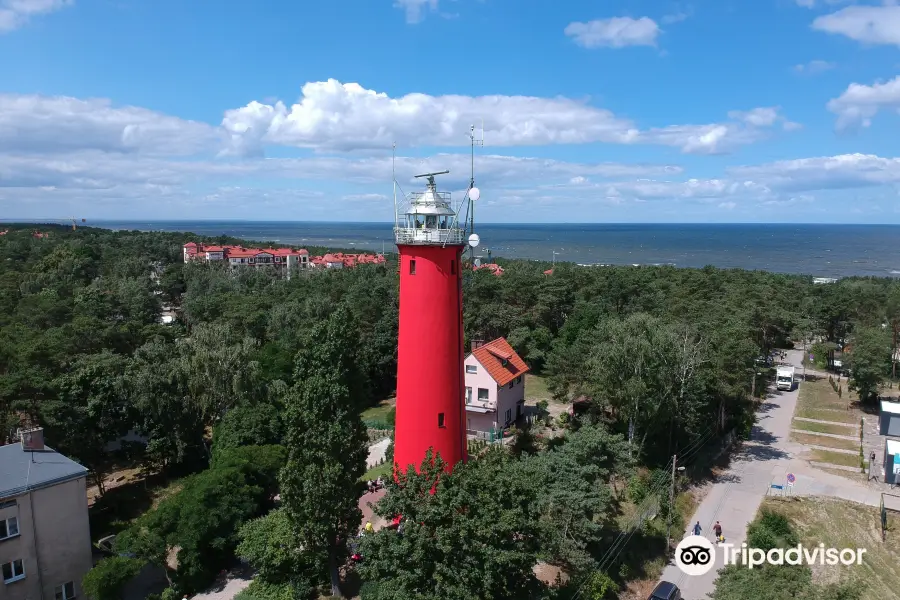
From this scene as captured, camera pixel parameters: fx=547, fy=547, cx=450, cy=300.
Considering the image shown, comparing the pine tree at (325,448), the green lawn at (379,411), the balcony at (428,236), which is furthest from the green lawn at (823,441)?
the pine tree at (325,448)

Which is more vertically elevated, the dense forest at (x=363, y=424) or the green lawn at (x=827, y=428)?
the dense forest at (x=363, y=424)

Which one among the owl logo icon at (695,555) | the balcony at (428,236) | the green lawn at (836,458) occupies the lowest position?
the owl logo icon at (695,555)

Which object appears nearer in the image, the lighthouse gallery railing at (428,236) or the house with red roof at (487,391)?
the lighthouse gallery railing at (428,236)

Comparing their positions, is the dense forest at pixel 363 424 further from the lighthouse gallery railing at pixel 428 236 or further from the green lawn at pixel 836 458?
the green lawn at pixel 836 458

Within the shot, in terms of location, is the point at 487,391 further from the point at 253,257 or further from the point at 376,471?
the point at 253,257

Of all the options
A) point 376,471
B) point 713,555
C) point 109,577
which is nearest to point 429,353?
point 376,471

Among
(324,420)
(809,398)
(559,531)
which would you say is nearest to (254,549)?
(324,420)

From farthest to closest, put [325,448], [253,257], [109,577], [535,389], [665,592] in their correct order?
[253,257]
[535,389]
[665,592]
[109,577]
[325,448]
